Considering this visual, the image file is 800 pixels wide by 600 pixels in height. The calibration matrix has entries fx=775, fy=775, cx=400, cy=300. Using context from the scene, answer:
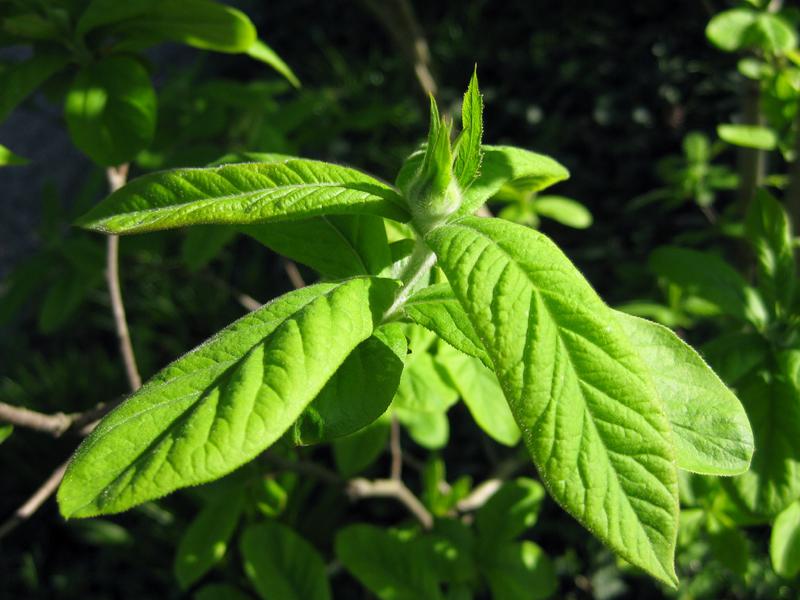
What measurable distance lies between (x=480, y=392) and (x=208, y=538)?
0.71 m

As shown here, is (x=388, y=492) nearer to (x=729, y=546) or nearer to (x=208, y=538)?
(x=208, y=538)

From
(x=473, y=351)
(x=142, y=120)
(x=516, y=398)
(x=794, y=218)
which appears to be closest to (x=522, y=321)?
(x=516, y=398)

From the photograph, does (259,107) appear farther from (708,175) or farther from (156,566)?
(156,566)

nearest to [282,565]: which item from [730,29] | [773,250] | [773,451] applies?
[773,451]

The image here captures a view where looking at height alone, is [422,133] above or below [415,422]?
below

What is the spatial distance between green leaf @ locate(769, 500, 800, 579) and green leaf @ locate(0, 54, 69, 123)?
151 centimetres

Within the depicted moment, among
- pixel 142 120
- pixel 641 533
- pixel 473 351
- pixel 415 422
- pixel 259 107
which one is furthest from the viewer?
pixel 259 107

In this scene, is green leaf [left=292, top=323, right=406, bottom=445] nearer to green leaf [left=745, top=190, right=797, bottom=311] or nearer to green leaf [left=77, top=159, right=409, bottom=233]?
green leaf [left=77, top=159, right=409, bottom=233]

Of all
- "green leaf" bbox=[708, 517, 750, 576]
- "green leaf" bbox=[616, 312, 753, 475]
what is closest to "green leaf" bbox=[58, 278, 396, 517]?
"green leaf" bbox=[616, 312, 753, 475]

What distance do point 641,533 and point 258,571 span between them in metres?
1.17

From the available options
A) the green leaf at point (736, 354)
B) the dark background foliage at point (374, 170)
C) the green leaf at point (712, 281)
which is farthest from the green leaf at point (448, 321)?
the dark background foliage at point (374, 170)

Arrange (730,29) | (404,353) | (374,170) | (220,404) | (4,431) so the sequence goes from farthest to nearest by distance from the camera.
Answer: (374,170) < (730,29) < (4,431) < (404,353) < (220,404)

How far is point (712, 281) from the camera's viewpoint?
1.44m

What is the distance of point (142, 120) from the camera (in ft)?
4.49
